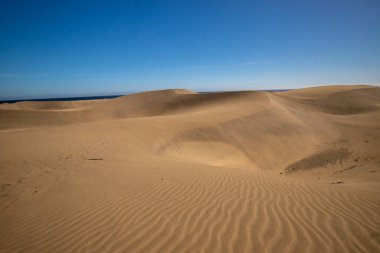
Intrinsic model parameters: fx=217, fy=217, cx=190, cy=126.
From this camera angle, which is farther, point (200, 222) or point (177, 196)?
point (177, 196)

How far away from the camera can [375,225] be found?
334 centimetres

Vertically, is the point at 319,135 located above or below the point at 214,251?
below

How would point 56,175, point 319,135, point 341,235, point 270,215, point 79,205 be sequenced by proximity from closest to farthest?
point 341,235 < point 270,215 < point 79,205 < point 56,175 < point 319,135

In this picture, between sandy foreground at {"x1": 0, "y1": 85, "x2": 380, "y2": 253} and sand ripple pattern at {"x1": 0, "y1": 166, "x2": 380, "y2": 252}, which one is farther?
sandy foreground at {"x1": 0, "y1": 85, "x2": 380, "y2": 253}

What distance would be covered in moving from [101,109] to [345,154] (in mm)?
29220

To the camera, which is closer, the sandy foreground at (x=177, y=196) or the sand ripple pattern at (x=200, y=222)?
the sand ripple pattern at (x=200, y=222)

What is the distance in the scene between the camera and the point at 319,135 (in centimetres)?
1536

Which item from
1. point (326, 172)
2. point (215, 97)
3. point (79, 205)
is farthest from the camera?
point (215, 97)

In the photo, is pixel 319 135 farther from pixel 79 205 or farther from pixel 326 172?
pixel 79 205

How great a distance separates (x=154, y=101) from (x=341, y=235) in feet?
101

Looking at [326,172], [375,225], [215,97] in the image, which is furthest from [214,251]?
[215,97]

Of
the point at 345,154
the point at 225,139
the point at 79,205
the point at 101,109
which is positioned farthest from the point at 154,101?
the point at 79,205

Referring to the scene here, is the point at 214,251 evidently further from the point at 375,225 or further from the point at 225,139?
the point at 225,139

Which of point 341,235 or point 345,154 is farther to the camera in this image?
point 345,154
